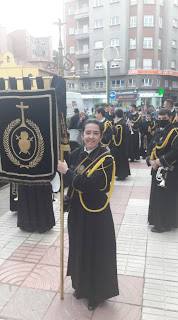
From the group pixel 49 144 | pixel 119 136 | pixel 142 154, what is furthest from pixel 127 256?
Result: pixel 142 154

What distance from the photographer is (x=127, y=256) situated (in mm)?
4008

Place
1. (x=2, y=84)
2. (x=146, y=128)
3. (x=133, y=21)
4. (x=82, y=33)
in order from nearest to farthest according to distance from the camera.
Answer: (x=2, y=84), (x=146, y=128), (x=133, y=21), (x=82, y=33)

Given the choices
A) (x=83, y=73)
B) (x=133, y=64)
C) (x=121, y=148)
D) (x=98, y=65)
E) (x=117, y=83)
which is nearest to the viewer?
(x=121, y=148)

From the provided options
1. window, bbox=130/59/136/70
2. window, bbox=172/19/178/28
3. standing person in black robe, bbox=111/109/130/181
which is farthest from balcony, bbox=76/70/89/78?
standing person in black robe, bbox=111/109/130/181

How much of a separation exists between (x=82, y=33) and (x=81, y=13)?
8.40 feet

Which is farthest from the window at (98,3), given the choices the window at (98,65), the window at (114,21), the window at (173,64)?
the window at (173,64)

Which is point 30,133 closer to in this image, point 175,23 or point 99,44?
point 99,44

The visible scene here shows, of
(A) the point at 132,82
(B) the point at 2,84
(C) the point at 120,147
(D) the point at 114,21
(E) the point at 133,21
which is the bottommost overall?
(C) the point at 120,147

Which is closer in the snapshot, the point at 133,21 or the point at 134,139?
the point at 134,139

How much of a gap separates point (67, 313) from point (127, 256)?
1.32 meters

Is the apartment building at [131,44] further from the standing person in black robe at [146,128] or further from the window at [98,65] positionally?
the standing person in black robe at [146,128]

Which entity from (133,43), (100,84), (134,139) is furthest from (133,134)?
(100,84)

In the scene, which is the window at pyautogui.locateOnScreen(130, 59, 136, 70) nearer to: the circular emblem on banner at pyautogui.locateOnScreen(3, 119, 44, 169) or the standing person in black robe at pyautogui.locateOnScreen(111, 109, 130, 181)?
the standing person in black robe at pyautogui.locateOnScreen(111, 109, 130, 181)

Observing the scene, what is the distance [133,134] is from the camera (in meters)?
11.1
